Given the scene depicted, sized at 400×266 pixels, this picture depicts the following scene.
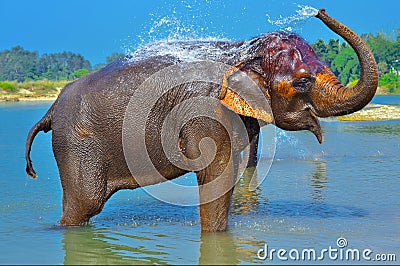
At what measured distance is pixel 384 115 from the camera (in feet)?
96.2

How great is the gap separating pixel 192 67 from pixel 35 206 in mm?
3535

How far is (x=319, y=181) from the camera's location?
451 inches

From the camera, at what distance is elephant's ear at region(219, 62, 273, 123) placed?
22.8ft

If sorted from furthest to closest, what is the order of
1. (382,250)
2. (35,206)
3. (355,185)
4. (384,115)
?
(384,115) < (355,185) < (35,206) < (382,250)

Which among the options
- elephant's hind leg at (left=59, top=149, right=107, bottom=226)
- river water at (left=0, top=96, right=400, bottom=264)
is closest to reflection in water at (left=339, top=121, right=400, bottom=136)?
river water at (left=0, top=96, right=400, bottom=264)

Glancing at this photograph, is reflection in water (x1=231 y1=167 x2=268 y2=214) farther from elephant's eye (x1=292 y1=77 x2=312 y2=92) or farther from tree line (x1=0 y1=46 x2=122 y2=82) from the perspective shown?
tree line (x1=0 y1=46 x2=122 y2=82)

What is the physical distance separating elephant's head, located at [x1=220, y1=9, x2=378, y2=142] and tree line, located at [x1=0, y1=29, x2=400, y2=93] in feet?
217

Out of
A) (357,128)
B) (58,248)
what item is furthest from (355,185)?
(357,128)

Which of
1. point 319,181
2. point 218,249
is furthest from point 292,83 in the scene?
point 319,181

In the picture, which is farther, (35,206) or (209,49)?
(35,206)

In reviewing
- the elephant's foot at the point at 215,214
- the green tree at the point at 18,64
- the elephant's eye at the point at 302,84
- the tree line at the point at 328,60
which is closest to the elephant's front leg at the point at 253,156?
the elephant's foot at the point at 215,214

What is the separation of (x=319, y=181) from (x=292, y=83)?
4641 mm

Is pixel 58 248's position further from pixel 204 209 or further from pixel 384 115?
pixel 384 115

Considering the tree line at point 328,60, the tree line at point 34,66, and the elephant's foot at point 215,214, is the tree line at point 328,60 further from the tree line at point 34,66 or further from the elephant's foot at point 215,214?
the elephant's foot at point 215,214
